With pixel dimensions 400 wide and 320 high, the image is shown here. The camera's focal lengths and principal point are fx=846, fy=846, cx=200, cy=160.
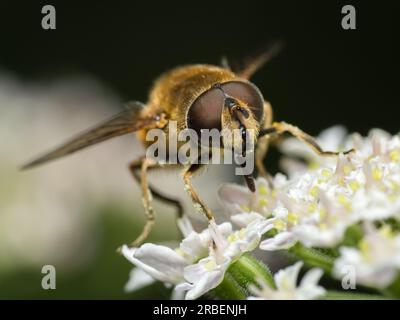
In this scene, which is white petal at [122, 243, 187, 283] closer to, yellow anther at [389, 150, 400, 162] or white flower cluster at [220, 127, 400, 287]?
white flower cluster at [220, 127, 400, 287]

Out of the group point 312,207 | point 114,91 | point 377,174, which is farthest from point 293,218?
point 114,91

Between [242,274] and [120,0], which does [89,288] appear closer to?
[242,274]

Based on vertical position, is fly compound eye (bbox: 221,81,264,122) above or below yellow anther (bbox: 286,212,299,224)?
above

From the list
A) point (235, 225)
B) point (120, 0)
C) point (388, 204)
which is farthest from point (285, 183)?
point (120, 0)

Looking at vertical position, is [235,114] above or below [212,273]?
above

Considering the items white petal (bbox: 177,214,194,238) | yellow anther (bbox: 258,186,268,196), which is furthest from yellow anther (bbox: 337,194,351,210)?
white petal (bbox: 177,214,194,238)

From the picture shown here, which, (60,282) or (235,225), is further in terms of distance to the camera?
(60,282)
